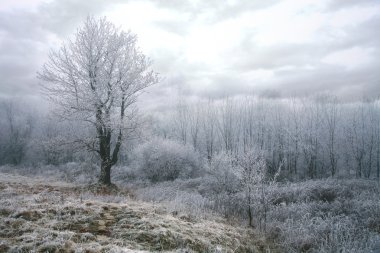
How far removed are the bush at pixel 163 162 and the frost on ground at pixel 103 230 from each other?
2503 cm

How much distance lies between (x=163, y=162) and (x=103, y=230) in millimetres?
27921

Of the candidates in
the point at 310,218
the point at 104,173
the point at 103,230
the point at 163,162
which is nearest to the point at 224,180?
the point at 104,173

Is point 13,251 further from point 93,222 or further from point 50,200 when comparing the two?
point 50,200

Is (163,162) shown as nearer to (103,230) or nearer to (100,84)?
(100,84)

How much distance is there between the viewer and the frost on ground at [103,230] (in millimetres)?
5817

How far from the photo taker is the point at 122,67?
1755 cm

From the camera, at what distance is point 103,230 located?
696cm

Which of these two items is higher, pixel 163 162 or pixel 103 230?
pixel 103 230

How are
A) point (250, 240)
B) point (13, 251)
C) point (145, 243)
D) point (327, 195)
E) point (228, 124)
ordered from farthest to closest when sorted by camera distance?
1. point (228, 124)
2. point (327, 195)
3. point (250, 240)
4. point (145, 243)
5. point (13, 251)

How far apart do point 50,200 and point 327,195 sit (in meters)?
15.6

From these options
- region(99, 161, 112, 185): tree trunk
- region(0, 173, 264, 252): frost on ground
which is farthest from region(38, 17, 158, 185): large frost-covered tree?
region(0, 173, 264, 252): frost on ground

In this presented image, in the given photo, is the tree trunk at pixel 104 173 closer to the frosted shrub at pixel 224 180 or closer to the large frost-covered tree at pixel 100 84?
the large frost-covered tree at pixel 100 84

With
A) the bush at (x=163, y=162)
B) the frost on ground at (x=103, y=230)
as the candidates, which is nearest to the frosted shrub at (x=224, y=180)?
the bush at (x=163, y=162)

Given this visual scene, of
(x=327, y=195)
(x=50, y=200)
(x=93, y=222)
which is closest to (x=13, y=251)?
(x=93, y=222)
